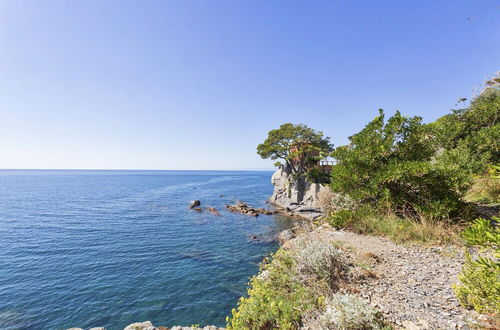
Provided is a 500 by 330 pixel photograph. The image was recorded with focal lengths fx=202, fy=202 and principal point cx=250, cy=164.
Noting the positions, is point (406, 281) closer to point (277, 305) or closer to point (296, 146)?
point (277, 305)

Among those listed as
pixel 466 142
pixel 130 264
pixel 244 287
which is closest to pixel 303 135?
pixel 466 142

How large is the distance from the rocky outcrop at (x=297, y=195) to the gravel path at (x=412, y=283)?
60.0ft

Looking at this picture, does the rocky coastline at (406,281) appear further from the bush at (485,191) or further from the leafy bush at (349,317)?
the bush at (485,191)

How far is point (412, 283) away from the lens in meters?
5.53

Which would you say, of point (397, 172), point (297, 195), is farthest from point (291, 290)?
point (297, 195)

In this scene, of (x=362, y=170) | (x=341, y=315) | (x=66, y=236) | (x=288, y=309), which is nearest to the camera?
(x=341, y=315)

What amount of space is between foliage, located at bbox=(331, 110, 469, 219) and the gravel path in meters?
2.69

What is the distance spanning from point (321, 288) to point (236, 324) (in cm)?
249

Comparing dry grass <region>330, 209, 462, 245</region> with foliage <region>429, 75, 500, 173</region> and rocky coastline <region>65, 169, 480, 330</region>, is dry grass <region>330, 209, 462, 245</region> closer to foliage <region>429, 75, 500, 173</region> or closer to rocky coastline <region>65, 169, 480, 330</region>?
Result: rocky coastline <region>65, 169, 480, 330</region>

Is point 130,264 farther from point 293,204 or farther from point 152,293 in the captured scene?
point 293,204

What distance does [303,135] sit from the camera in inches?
1251

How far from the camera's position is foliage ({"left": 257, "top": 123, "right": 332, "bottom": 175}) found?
31641 millimetres

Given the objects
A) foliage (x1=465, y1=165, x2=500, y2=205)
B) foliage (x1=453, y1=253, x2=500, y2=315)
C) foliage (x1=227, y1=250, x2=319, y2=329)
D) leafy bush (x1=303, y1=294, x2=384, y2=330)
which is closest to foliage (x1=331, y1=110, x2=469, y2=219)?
foliage (x1=465, y1=165, x2=500, y2=205)

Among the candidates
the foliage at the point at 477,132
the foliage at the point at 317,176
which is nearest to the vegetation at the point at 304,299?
the foliage at the point at 477,132
